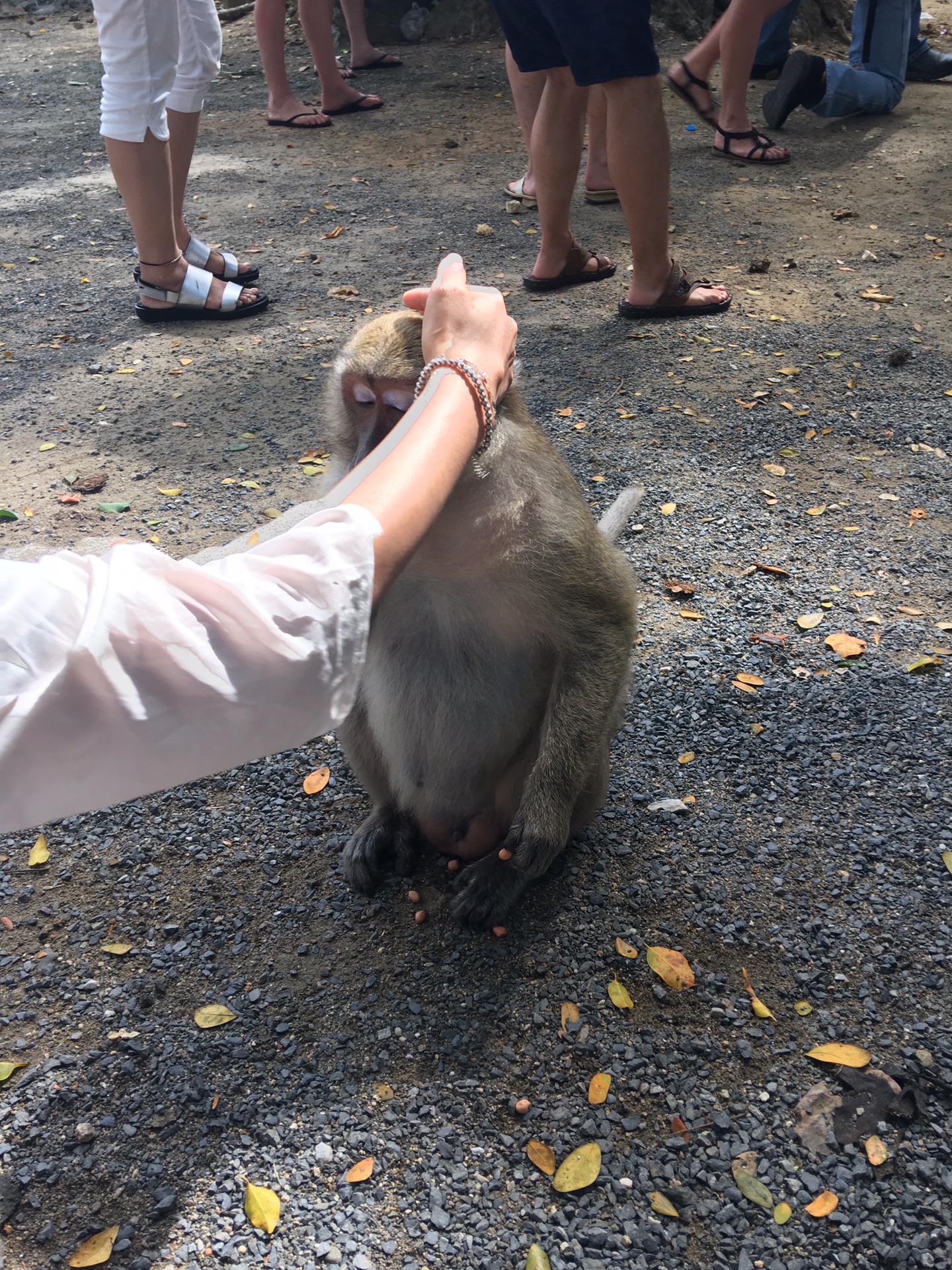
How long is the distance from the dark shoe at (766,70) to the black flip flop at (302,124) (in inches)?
130

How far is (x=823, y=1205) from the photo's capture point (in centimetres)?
148

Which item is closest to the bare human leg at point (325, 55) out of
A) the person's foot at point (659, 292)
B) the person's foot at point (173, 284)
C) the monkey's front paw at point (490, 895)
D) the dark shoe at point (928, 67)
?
the person's foot at point (173, 284)

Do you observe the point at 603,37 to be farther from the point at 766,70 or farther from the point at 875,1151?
the point at 766,70

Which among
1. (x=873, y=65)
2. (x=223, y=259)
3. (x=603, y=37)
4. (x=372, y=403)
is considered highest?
(x=603, y=37)

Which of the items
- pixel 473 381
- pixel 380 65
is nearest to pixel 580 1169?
pixel 473 381

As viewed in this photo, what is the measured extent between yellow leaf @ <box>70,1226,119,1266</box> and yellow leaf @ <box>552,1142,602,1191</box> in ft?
2.23

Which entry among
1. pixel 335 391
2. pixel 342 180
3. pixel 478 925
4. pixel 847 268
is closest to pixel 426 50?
pixel 342 180

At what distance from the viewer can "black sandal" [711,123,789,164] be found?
6.12 metres

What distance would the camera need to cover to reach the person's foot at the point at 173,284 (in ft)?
14.4

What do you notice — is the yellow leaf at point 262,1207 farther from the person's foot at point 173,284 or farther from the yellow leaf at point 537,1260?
the person's foot at point 173,284

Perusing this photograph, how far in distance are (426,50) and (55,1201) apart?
9.69m

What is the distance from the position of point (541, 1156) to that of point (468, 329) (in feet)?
4.34

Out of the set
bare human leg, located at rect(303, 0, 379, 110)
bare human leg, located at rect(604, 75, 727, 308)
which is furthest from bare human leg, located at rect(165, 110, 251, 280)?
bare human leg, located at rect(303, 0, 379, 110)

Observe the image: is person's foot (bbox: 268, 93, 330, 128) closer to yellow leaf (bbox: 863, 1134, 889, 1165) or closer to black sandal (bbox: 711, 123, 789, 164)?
black sandal (bbox: 711, 123, 789, 164)
